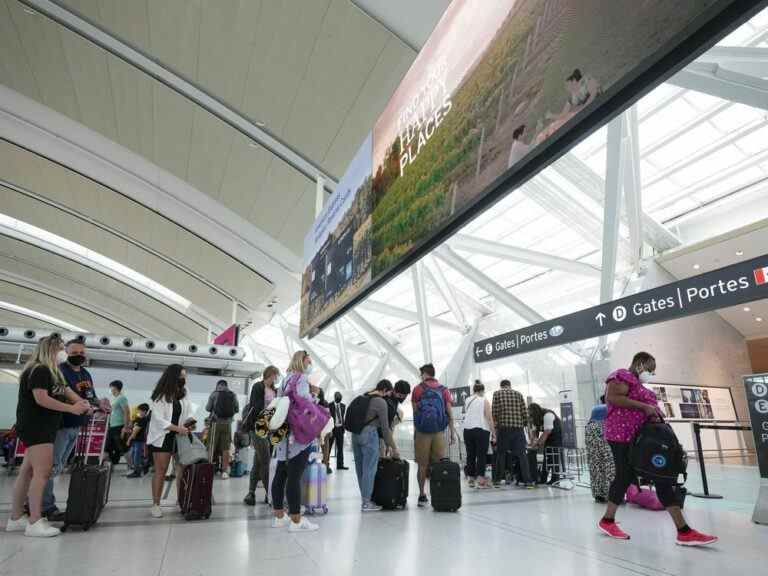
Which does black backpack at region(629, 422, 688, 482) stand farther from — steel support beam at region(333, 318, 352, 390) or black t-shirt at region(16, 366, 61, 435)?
steel support beam at region(333, 318, 352, 390)

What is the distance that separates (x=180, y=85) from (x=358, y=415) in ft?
26.6

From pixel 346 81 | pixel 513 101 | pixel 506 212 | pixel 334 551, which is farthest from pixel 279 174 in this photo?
pixel 334 551

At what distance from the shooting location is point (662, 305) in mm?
5461

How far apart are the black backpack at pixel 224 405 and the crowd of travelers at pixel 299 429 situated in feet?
0.05

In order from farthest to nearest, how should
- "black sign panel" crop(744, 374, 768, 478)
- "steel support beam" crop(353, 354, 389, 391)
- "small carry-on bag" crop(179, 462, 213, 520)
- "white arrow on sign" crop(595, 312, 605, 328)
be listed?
"steel support beam" crop(353, 354, 389, 391) → "white arrow on sign" crop(595, 312, 605, 328) → "black sign panel" crop(744, 374, 768, 478) → "small carry-on bag" crop(179, 462, 213, 520)

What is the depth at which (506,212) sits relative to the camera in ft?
43.7

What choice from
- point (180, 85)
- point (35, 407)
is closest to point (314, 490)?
point (35, 407)

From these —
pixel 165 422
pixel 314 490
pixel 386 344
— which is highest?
pixel 386 344

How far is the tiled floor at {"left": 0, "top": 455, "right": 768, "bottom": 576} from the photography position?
9.46ft

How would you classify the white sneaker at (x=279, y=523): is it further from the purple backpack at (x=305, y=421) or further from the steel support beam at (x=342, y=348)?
the steel support beam at (x=342, y=348)

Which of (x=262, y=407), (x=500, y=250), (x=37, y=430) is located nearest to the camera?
(x=37, y=430)

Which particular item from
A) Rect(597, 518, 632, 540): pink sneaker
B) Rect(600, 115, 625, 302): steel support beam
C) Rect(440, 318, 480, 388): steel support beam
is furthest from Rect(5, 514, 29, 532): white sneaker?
Rect(440, 318, 480, 388): steel support beam

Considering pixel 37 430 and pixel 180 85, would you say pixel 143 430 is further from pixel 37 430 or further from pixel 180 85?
pixel 180 85

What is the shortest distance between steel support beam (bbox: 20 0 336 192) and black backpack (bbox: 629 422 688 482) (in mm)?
8535
